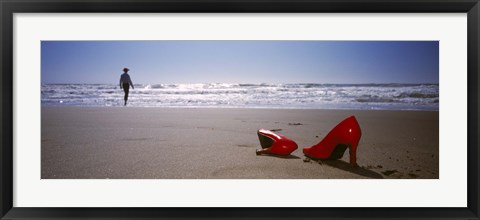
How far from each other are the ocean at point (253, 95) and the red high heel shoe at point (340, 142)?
0.79m

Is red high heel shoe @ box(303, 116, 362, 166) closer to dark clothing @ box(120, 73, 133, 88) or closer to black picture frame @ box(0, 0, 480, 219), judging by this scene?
black picture frame @ box(0, 0, 480, 219)

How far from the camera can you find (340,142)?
207 centimetres

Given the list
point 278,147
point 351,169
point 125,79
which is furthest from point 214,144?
point 351,169

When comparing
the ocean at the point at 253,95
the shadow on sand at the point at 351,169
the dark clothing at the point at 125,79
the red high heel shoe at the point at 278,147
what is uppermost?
the dark clothing at the point at 125,79

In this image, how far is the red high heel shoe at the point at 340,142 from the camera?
2.03 meters

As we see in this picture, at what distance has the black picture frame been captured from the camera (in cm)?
180

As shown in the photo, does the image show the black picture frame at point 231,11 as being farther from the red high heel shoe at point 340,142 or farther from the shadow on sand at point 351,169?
the red high heel shoe at point 340,142

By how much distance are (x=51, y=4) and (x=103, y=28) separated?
0.29 meters

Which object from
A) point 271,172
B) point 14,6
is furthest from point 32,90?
point 271,172

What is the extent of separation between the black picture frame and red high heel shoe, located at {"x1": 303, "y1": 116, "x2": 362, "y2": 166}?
0.40 m

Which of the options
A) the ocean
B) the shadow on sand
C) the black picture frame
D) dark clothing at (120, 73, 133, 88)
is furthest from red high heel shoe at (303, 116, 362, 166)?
dark clothing at (120, 73, 133, 88)

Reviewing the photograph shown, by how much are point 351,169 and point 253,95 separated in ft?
5.48

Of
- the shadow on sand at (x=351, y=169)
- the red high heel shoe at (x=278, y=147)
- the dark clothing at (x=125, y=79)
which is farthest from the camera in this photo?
the dark clothing at (x=125, y=79)

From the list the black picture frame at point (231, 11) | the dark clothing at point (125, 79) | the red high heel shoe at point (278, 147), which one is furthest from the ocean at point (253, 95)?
the red high heel shoe at point (278, 147)
